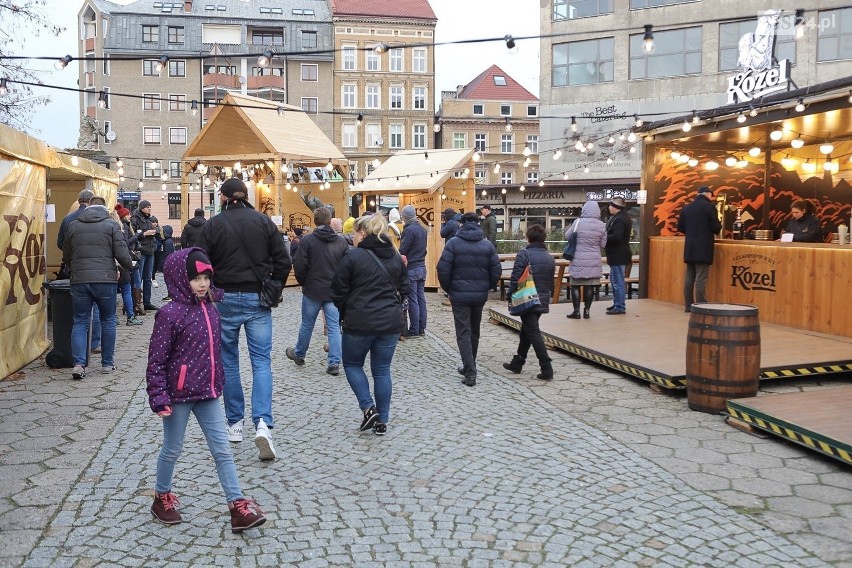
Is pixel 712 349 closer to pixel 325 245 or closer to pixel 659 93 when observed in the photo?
pixel 325 245

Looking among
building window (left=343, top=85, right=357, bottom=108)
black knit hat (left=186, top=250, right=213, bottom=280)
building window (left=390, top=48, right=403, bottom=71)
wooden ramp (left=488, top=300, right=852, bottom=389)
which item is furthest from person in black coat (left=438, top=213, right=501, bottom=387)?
building window (left=343, top=85, right=357, bottom=108)

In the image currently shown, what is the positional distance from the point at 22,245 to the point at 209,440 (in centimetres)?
552

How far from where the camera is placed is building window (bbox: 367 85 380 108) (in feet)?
183

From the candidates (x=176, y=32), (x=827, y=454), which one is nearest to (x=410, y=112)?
(x=176, y=32)

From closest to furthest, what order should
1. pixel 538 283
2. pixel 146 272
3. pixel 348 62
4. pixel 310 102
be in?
pixel 538 283, pixel 146 272, pixel 310 102, pixel 348 62

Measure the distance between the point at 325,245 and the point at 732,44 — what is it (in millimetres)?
32246

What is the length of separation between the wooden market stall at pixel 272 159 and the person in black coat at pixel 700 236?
7.94 meters

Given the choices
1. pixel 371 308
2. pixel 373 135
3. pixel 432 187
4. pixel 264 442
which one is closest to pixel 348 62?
pixel 373 135

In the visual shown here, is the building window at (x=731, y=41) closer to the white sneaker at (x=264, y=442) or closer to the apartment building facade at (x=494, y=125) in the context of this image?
the apartment building facade at (x=494, y=125)

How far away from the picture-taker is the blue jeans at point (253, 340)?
537 centimetres

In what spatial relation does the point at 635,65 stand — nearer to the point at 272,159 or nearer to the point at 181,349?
→ the point at 272,159

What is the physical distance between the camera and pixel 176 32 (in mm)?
53719

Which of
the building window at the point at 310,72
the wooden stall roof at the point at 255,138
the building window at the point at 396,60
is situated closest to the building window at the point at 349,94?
the building window at the point at 310,72

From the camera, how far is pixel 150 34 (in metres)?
53.4
